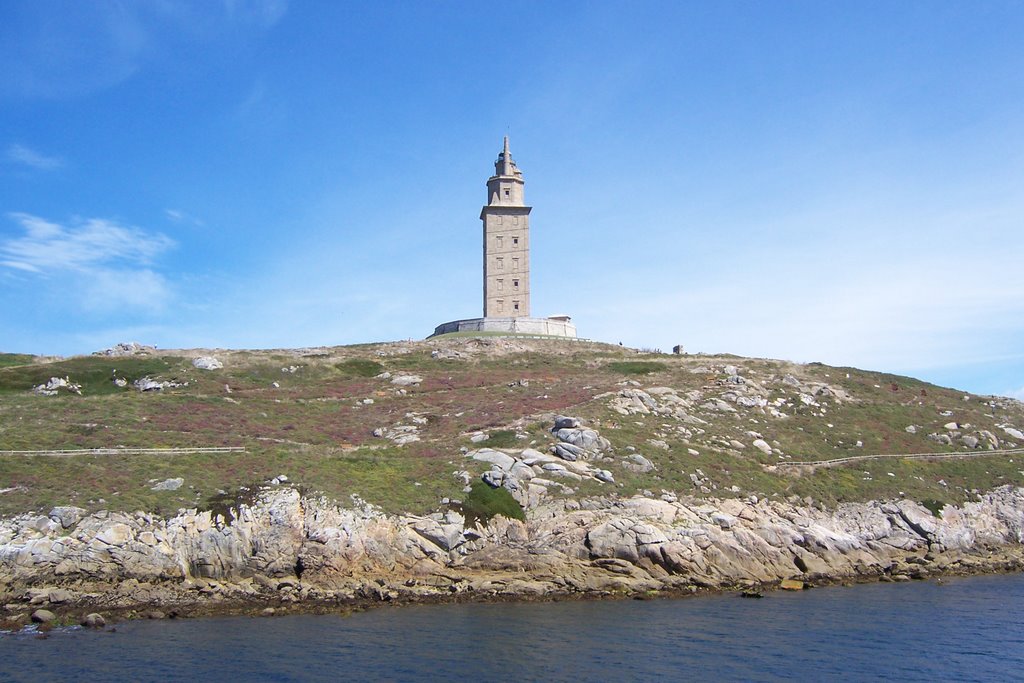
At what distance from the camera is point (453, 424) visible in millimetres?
61969

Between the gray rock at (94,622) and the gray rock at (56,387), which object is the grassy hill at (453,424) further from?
the gray rock at (94,622)

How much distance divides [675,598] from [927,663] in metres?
12.8

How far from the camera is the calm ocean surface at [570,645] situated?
97.8ft

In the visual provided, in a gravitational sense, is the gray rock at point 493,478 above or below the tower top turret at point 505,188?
below

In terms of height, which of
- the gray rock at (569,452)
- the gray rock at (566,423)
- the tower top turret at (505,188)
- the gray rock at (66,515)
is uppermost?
the tower top turret at (505,188)

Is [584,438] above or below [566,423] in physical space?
below

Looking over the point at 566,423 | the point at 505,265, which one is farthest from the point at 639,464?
the point at 505,265

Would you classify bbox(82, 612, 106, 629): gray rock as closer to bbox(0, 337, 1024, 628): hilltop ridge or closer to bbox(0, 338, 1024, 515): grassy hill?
bbox(0, 337, 1024, 628): hilltop ridge

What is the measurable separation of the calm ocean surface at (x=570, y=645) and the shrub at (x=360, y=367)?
46.1 metres

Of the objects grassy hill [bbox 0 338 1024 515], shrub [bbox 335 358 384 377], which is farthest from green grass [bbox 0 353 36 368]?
shrub [bbox 335 358 384 377]

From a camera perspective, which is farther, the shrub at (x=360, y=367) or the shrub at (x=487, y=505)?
the shrub at (x=360, y=367)

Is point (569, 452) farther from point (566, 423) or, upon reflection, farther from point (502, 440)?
point (502, 440)

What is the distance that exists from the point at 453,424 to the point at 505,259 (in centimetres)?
4568

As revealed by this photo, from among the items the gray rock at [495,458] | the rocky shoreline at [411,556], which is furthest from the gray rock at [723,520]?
the gray rock at [495,458]
